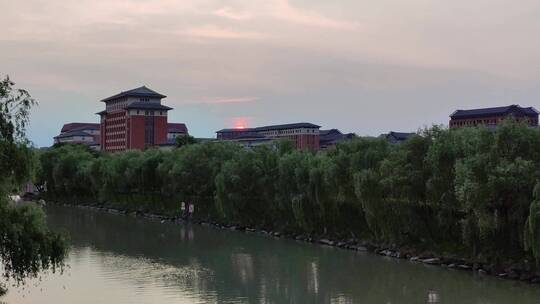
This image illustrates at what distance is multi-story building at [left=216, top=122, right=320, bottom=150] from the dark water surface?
6462 centimetres

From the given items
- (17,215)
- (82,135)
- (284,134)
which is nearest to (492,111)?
(284,134)

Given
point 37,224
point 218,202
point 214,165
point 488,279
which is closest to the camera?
point 37,224

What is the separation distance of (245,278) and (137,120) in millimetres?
86801

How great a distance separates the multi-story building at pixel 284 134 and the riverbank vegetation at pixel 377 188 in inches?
1844

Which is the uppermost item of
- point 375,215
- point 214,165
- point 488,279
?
point 214,165

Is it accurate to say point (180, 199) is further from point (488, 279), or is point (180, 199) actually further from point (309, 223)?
point (488, 279)

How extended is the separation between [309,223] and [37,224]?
26.1m

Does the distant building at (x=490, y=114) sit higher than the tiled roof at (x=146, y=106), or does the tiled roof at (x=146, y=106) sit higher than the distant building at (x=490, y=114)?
the tiled roof at (x=146, y=106)

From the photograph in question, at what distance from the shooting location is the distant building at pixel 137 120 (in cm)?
10962

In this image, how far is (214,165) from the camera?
51.7 metres

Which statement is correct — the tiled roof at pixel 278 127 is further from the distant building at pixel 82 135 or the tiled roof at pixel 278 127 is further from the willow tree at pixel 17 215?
the willow tree at pixel 17 215

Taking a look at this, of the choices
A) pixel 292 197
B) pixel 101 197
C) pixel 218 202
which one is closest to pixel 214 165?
→ pixel 218 202

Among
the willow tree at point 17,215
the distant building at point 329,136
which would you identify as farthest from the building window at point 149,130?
the willow tree at point 17,215

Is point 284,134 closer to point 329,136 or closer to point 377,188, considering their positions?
point 329,136
